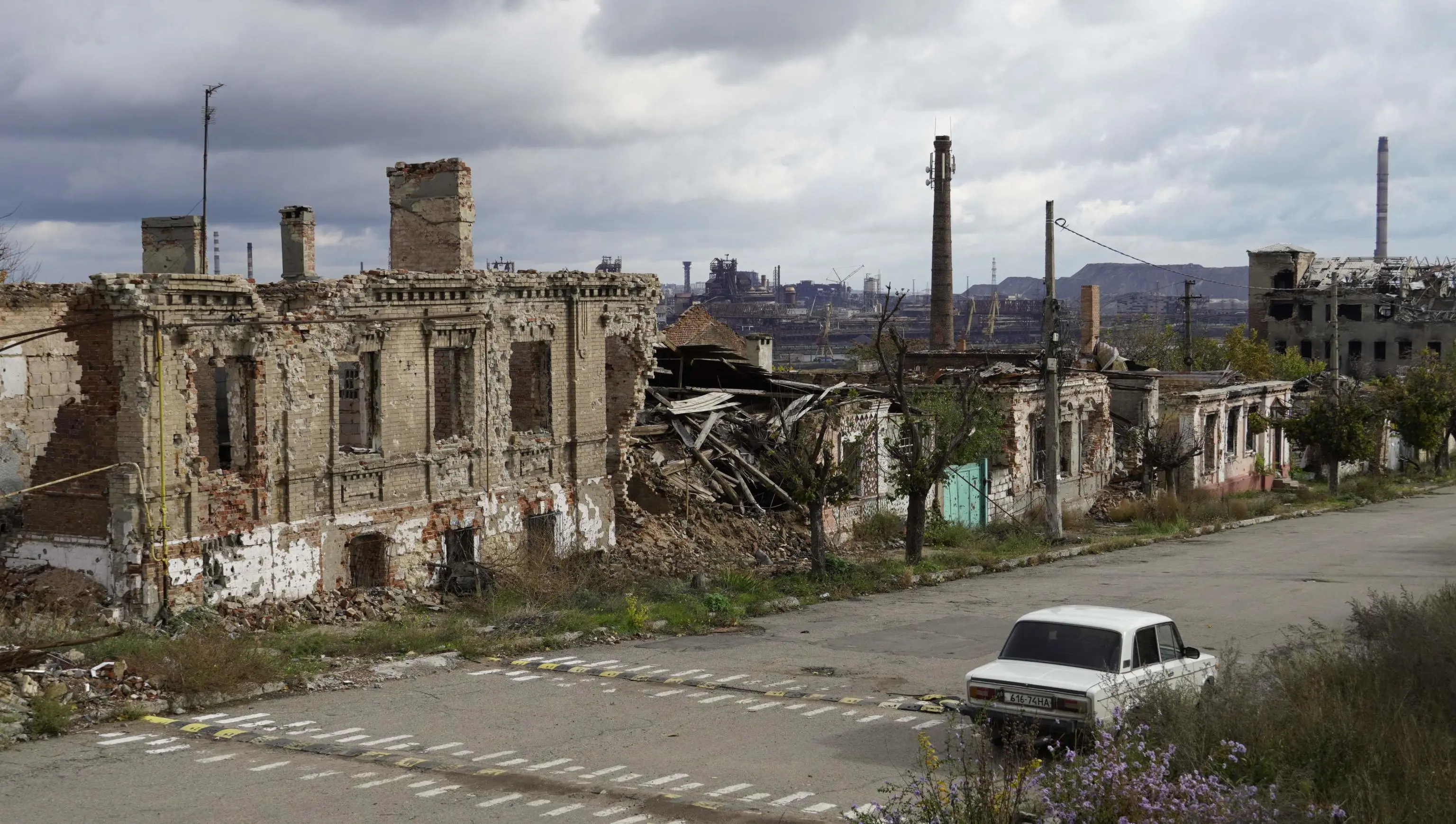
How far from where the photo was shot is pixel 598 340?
25562 mm

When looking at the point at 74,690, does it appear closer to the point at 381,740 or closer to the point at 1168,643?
the point at 381,740

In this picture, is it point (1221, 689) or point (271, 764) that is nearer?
point (1221, 689)

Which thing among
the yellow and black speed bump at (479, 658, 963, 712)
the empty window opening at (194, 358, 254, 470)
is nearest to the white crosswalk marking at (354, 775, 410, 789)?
the yellow and black speed bump at (479, 658, 963, 712)

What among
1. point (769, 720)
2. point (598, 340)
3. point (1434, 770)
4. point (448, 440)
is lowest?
point (769, 720)

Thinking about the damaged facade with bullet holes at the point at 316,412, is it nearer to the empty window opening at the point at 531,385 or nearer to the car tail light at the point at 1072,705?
the empty window opening at the point at 531,385

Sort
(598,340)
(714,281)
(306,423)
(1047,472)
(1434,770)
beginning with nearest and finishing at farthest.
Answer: (1434,770), (306,423), (598,340), (1047,472), (714,281)

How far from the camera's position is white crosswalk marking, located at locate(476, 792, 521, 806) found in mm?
A: 11266

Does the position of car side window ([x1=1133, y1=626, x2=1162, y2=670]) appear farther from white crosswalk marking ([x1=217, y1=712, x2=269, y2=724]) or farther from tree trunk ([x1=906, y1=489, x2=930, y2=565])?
tree trunk ([x1=906, y1=489, x2=930, y2=565])

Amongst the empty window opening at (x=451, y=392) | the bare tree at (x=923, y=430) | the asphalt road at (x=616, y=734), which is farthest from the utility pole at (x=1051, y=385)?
the empty window opening at (x=451, y=392)

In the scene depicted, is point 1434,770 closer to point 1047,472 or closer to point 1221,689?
point 1221,689

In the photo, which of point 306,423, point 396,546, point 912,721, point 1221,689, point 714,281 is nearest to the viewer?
point 1221,689

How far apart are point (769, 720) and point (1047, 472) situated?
1601 centimetres

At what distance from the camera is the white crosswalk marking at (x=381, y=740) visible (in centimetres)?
1320

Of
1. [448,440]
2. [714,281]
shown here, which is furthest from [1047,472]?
[714,281]
